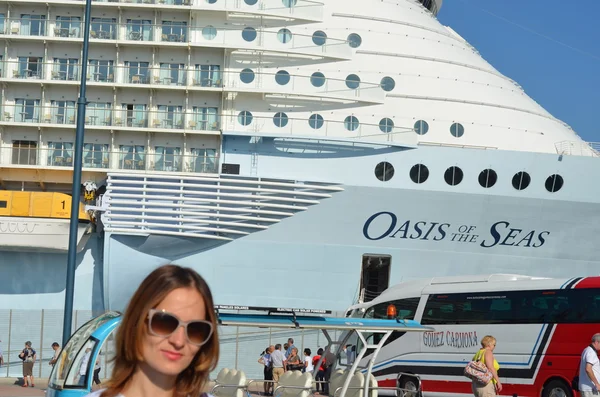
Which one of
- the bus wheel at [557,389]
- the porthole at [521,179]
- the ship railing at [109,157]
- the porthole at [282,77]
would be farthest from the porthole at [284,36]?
the bus wheel at [557,389]

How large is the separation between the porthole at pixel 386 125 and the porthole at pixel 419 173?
129 centimetres

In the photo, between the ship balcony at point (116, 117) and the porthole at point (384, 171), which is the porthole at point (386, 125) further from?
the ship balcony at point (116, 117)

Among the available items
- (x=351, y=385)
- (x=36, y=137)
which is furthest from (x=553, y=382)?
(x=36, y=137)

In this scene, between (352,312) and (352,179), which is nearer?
(352,312)

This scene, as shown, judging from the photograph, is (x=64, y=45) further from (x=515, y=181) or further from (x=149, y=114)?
(x=515, y=181)

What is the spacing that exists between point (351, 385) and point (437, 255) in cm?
1331

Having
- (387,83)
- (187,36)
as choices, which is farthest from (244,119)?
(387,83)

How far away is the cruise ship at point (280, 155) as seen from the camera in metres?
27.7

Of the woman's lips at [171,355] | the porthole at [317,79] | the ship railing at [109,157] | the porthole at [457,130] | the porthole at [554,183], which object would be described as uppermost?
the porthole at [317,79]

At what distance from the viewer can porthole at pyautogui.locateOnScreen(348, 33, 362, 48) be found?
29.5 meters

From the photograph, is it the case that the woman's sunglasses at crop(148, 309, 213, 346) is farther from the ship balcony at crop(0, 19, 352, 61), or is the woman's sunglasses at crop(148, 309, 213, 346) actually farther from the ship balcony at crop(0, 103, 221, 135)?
the ship balcony at crop(0, 103, 221, 135)

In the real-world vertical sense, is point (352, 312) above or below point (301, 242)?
below

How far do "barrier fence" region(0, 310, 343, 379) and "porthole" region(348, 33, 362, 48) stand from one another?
25.7 feet

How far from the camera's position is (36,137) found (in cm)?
2992
